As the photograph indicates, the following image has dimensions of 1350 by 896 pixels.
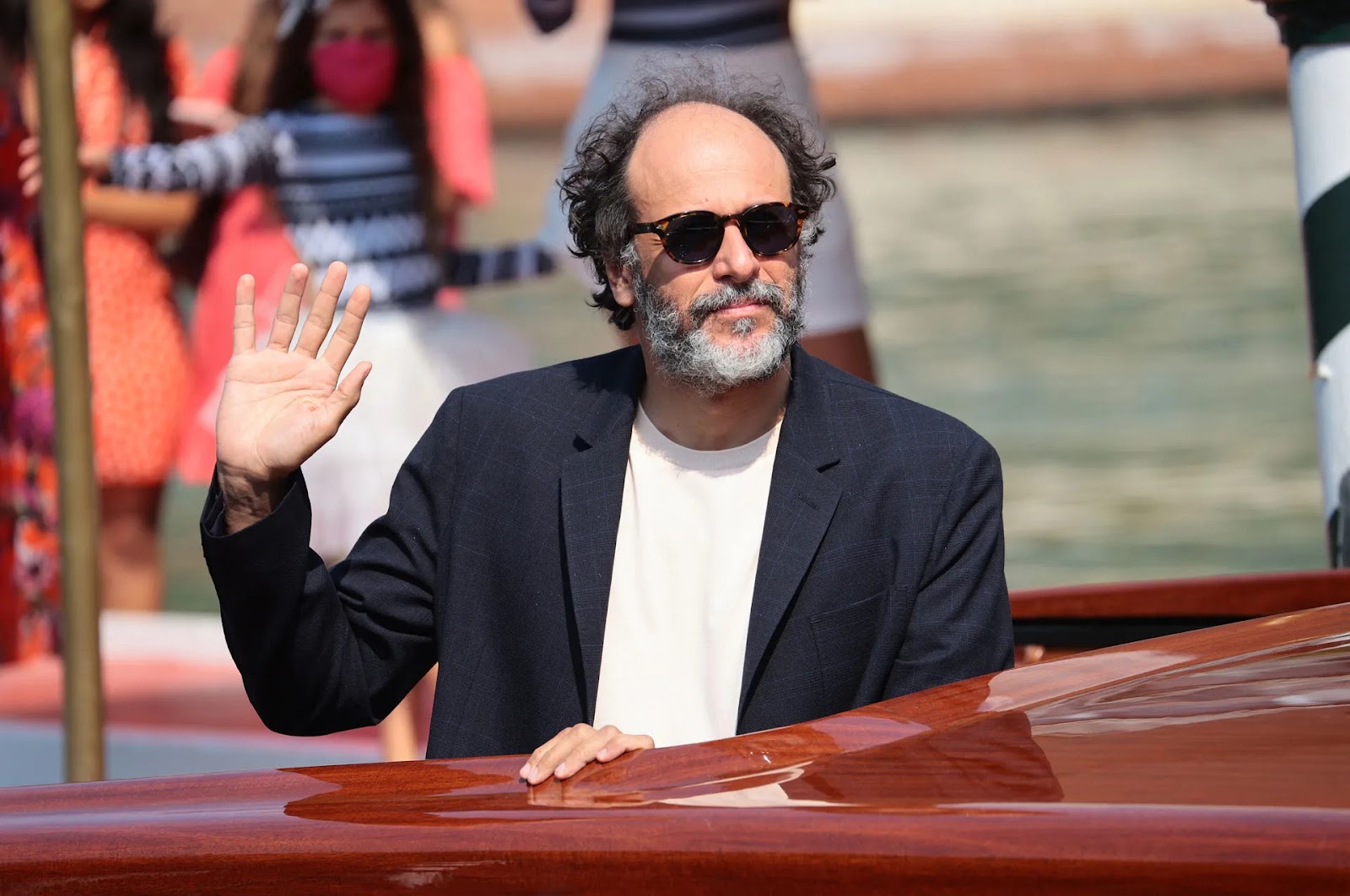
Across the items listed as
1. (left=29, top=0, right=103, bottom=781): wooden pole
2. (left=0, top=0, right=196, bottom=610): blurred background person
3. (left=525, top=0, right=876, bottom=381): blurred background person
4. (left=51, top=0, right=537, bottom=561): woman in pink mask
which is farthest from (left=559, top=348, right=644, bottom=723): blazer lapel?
(left=0, top=0, right=196, bottom=610): blurred background person

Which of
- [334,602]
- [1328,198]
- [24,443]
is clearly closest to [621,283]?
[334,602]

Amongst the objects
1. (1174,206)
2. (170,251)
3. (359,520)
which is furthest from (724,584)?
(170,251)

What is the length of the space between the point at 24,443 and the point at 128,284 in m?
0.73

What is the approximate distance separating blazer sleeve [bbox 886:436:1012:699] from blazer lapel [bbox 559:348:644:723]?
0.36m

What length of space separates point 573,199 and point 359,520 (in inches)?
87.6

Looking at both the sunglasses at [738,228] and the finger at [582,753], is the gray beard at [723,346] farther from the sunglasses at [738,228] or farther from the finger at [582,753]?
the finger at [582,753]

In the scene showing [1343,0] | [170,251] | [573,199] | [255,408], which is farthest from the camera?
[170,251]

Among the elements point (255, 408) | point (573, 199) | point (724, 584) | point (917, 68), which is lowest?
point (724, 584)

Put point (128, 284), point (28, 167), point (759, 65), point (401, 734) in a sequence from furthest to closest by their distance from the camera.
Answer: point (128, 284), point (28, 167), point (401, 734), point (759, 65)

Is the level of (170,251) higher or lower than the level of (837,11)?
lower

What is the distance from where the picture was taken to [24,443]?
534 cm

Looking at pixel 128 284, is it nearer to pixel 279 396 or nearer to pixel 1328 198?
pixel 279 396

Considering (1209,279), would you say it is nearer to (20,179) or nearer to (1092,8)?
(1092,8)

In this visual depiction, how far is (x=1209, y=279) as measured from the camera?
4.57m
